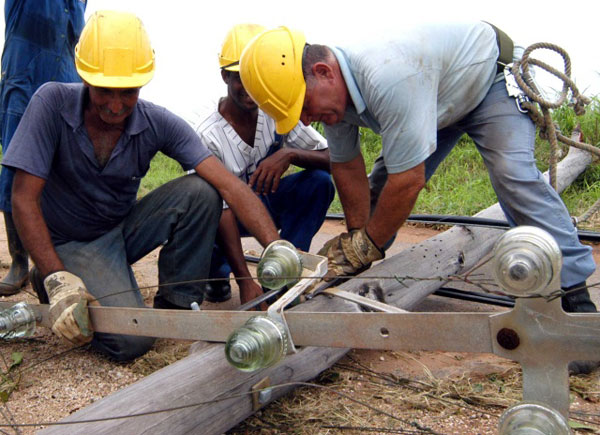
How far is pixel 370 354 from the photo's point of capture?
2.76 metres

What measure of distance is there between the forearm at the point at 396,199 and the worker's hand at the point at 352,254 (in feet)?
0.30

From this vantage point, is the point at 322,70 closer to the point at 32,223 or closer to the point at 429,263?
the point at 429,263

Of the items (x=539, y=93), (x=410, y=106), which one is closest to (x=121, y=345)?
(x=410, y=106)

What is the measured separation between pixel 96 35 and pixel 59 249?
3.34 ft

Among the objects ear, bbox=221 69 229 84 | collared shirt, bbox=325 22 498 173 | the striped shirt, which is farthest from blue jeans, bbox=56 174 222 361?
collared shirt, bbox=325 22 498 173

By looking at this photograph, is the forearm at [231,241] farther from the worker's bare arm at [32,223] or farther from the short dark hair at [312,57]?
the short dark hair at [312,57]

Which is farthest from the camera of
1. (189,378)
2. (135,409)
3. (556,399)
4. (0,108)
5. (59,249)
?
(0,108)

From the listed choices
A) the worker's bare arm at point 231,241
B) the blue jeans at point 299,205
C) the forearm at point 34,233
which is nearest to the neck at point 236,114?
the blue jeans at point 299,205

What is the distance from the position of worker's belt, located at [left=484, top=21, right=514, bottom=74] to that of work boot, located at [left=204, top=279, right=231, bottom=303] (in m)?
1.92

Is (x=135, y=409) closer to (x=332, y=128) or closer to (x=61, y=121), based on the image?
(x=61, y=121)

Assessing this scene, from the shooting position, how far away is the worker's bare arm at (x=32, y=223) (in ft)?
8.39

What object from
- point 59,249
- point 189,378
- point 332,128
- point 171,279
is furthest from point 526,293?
point 59,249

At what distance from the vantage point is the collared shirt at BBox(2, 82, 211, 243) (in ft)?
8.86

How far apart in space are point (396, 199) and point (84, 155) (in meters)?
1.43
